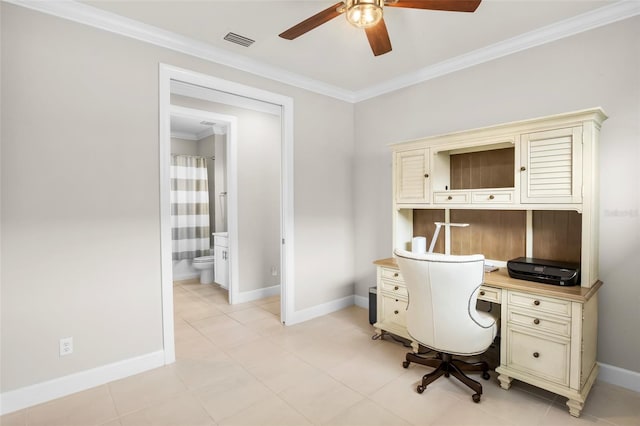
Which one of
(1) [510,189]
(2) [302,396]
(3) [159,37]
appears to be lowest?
(2) [302,396]

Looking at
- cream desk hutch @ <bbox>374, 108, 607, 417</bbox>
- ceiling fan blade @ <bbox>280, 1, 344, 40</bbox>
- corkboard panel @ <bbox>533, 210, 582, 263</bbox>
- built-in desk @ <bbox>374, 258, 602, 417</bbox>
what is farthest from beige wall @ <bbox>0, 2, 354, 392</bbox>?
corkboard panel @ <bbox>533, 210, 582, 263</bbox>

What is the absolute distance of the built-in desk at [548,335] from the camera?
6.72 ft

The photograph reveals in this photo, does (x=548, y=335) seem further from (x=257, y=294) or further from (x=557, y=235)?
(x=257, y=294)

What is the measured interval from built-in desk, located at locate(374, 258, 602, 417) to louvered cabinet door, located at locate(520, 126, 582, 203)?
0.62 metres

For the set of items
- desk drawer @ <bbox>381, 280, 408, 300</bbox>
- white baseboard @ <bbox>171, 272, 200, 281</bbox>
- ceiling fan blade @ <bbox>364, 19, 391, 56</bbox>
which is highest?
ceiling fan blade @ <bbox>364, 19, 391, 56</bbox>

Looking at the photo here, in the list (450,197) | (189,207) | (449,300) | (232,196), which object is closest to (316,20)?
(450,197)

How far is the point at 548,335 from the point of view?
2.15 m

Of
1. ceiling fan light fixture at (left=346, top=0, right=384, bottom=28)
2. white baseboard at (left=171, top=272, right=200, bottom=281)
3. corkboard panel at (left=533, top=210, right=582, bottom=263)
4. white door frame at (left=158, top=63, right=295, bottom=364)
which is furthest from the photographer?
white baseboard at (left=171, top=272, right=200, bottom=281)

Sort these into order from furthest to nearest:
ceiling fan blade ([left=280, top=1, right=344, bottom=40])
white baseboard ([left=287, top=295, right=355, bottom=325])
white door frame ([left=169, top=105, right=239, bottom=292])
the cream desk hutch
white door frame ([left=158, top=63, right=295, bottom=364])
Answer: white door frame ([left=169, top=105, right=239, bottom=292]) → white baseboard ([left=287, top=295, right=355, bottom=325]) → white door frame ([left=158, top=63, right=295, bottom=364]) → the cream desk hutch → ceiling fan blade ([left=280, top=1, right=344, bottom=40])

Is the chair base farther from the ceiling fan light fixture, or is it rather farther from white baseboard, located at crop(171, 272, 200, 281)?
white baseboard, located at crop(171, 272, 200, 281)

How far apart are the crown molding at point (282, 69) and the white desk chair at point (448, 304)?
76.9 inches

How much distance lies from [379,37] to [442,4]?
0.44 metres

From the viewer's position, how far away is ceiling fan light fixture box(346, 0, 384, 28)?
174cm

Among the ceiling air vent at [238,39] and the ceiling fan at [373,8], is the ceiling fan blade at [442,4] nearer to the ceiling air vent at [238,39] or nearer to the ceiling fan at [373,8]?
the ceiling fan at [373,8]
